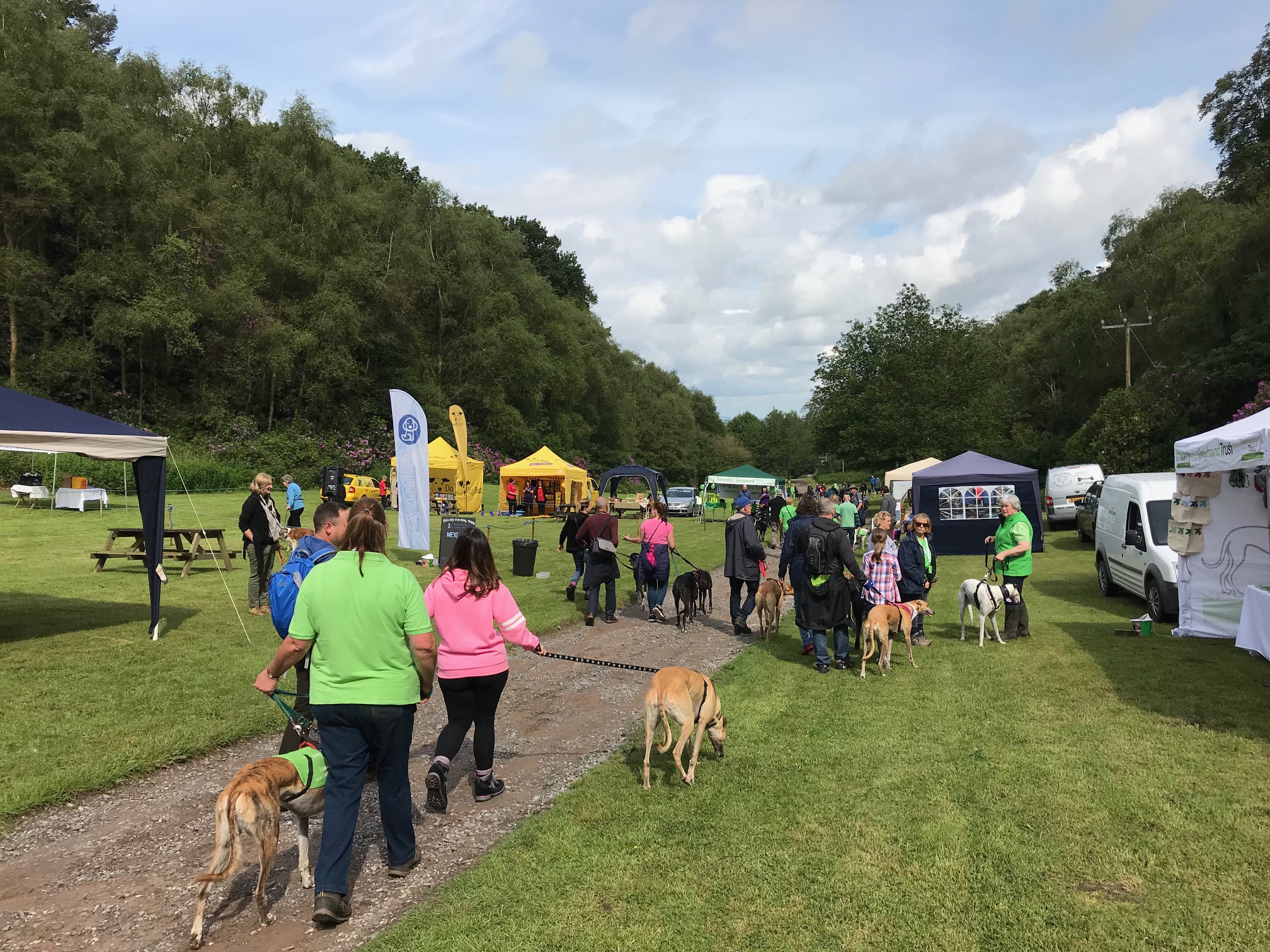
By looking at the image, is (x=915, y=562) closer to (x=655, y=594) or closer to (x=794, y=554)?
(x=794, y=554)

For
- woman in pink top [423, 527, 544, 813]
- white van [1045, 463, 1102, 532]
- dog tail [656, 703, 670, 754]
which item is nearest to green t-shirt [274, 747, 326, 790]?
woman in pink top [423, 527, 544, 813]

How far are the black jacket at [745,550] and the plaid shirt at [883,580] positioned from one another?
176cm

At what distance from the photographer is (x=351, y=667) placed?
11.2 feet

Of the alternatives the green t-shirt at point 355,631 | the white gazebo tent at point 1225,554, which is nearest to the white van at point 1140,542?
the white gazebo tent at point 1225,554

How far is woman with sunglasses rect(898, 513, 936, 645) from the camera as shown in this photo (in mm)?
8867

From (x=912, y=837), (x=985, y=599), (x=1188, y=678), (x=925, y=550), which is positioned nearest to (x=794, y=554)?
(x=925, y=550)

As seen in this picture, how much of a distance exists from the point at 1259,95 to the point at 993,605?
36.0 metres

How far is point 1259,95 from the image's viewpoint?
32.6 metres

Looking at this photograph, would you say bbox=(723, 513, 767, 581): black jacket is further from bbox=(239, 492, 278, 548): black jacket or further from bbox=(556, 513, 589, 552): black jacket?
bbox=(239, 492, 278, 548): black jacket

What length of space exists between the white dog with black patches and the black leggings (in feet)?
21.9

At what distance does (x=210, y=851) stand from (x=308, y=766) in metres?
0.97

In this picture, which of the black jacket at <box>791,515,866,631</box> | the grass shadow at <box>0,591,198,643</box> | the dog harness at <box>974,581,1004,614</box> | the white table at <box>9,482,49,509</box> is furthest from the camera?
the white table at <box>9,482,49,509</box>

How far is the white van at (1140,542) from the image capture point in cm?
1039

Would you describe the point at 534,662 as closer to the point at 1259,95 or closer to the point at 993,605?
the point at 993,605
